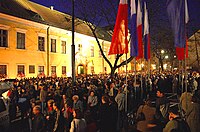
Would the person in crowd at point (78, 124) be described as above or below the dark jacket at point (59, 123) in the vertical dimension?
above

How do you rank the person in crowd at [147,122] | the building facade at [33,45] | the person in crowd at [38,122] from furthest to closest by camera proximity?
the building facade at [33,45] → the person in crowd at [38,122] → the person in crowd at [147,122]

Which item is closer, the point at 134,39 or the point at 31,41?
the point at 134,39

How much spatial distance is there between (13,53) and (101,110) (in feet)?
68.6

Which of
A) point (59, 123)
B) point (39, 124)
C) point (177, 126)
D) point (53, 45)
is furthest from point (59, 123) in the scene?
point (53, 45)

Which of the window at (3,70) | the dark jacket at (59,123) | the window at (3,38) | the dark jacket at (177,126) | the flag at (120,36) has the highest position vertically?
the window at (3,38)

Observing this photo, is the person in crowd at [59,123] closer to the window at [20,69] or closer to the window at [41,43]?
the window at [20,69]

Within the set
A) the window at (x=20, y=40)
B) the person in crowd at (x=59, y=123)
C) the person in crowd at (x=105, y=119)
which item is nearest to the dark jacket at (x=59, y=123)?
the person in crowd at (x=59, y=123)

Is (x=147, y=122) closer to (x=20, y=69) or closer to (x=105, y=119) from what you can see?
(x=105, y=119)

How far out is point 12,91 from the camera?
12297mm

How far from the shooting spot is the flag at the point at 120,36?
382 inches

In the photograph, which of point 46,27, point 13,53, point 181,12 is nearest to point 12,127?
point 181,12

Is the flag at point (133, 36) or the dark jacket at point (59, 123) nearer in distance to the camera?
the dark jacket at point (59, 123)

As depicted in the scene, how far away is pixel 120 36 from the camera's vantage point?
979 centimetres

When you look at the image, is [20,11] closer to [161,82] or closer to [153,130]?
[161,82]
